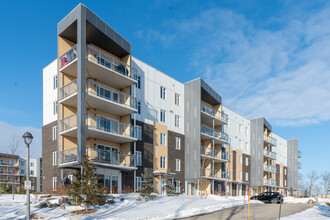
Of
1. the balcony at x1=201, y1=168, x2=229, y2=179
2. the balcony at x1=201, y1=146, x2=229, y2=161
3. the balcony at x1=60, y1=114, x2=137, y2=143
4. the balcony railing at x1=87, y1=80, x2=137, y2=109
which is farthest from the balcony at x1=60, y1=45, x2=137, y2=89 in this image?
the balcony at x1=201, y1=168, x2=229, y2=179

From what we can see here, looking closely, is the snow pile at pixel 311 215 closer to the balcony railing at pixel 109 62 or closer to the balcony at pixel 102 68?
the balcony at pixel 102 68

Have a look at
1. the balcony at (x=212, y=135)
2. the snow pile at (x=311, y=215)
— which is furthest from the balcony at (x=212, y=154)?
the snow pile at (x=311, y=215)

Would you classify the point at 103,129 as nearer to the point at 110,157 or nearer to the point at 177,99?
the point at 110,157

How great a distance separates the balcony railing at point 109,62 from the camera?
2661cm

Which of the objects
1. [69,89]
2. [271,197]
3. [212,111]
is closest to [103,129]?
A: [69,89]

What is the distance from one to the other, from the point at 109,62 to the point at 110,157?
8.60 meters

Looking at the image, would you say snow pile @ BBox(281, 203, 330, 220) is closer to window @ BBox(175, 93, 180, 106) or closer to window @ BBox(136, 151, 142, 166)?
window @ BBox(136, 151, 142, 166)

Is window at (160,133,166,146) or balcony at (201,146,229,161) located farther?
balcony at (201,146,229,161)

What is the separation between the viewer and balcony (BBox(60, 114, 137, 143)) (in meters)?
24.5

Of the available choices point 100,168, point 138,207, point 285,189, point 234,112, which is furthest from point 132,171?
point 285,189

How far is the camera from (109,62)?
2766cm

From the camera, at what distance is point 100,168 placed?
25781 mm

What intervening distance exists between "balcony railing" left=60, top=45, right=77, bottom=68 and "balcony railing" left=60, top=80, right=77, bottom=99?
6.18 feet

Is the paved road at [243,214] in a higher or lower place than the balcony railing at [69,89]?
lower
